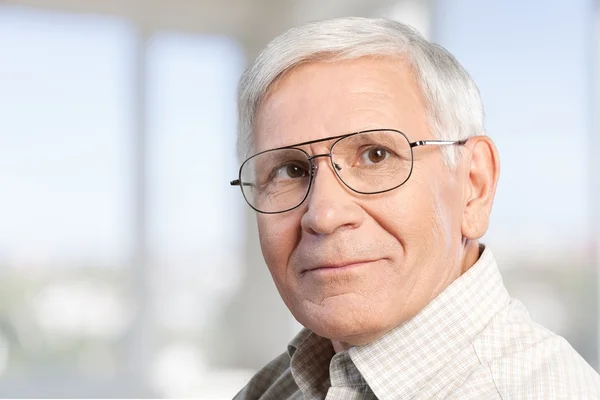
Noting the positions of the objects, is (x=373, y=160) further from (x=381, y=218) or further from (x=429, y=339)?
(x=429, y=339)

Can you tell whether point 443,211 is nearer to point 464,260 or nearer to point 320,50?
point 464,260

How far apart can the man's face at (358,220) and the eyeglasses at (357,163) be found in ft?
0.03

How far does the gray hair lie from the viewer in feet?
3.80

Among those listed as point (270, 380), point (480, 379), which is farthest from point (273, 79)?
point (270, 380)

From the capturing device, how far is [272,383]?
5.08 feet

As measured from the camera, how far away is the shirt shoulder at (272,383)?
1498mm

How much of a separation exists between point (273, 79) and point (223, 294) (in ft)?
10.8

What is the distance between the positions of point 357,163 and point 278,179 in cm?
14

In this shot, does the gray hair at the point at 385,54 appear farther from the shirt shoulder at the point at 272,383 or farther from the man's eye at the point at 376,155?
the shirt shoulder at the point at 272,383

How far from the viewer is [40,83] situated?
4.23 metres

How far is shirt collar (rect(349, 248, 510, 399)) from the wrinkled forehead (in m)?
0.25

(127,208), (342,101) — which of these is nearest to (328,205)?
(342,101)

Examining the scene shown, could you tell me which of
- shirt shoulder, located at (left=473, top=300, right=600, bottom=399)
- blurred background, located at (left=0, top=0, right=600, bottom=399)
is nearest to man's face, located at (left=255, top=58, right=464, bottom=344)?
shirt shoulder, located at (left=473, top=300, right=600, bottom=399)

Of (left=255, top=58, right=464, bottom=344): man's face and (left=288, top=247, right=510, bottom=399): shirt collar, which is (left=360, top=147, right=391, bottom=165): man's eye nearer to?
(left=255, top=58, right=464, bottom=344): man's face
